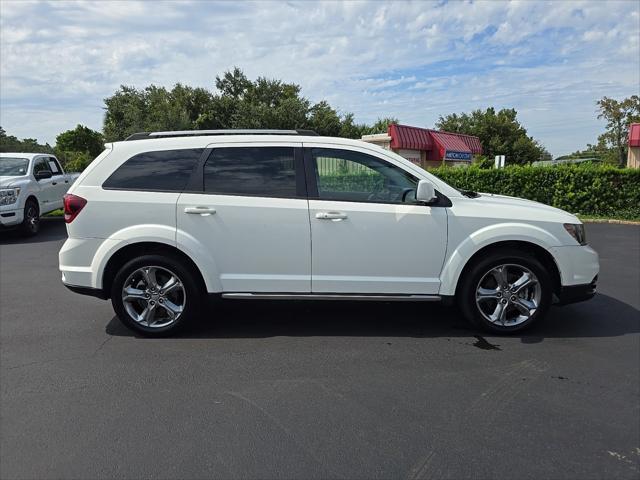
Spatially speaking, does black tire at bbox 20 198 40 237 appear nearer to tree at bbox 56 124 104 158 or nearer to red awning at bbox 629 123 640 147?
red awning at bbox 629 123 640 147

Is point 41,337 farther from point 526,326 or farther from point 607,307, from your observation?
point 607,307

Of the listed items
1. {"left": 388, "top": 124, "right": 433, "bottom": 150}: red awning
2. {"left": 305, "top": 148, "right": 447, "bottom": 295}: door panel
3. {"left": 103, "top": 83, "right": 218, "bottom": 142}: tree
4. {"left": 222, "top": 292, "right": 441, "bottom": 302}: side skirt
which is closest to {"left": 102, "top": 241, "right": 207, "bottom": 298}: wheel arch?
{"left": 222, "top": 292, "right": 441, "bottom": 302}: side skirt

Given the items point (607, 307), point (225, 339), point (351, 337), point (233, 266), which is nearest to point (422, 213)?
point (351, 337)

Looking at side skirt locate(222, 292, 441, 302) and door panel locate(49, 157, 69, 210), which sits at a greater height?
door panel locate(49, 157, 69, 210)

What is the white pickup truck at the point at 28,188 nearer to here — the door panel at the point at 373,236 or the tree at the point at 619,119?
the door panel at the point at 373,236

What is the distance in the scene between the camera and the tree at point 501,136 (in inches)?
1839

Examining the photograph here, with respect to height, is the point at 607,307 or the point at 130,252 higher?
the point at 130,252

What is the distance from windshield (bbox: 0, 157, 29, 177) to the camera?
1149cm

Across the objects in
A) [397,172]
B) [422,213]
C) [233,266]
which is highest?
[397,172]

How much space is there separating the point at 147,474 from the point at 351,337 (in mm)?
2326

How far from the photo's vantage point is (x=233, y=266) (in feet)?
14.7

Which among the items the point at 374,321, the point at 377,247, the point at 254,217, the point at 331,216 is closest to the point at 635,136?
the point at 374,321

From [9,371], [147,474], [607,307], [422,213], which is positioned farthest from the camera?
[607,307]

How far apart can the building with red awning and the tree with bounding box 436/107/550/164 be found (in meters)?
18.9
